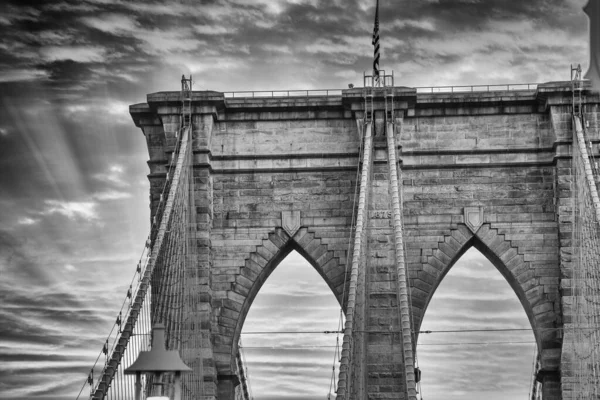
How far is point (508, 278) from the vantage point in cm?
2506

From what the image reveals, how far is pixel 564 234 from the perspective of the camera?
949 inches

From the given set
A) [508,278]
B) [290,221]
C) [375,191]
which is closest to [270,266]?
[290,221]

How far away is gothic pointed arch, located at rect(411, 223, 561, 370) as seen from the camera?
23.9 m

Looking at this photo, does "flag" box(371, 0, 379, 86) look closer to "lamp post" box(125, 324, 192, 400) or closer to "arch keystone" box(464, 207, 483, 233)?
"arch keystone" box(464, 207, 483, 233)

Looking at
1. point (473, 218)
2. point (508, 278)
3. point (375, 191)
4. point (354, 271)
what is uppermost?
point (375, 191)

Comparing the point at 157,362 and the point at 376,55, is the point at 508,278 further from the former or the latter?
the point at 157,362

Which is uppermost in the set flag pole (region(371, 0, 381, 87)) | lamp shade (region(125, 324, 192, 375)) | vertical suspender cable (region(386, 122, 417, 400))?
flag pole (region(371, 0, 381, 87))

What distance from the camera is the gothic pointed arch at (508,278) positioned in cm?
2388

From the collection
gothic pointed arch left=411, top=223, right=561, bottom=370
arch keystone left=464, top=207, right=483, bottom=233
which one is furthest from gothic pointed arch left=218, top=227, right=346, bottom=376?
arch keystone left=464, top=207, right=483, bottom=233

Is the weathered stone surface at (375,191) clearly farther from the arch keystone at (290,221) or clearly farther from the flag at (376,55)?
the flag at (376,55)

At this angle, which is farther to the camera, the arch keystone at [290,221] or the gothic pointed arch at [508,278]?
the arch keystone at [290,221]

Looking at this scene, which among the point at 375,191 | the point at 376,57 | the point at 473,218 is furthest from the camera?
the point at 376,57

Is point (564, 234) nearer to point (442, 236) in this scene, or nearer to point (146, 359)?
point (442, 236)

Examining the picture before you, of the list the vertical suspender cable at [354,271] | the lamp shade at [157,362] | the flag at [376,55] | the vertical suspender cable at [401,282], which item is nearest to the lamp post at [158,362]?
the lamp shade at [157,362]
